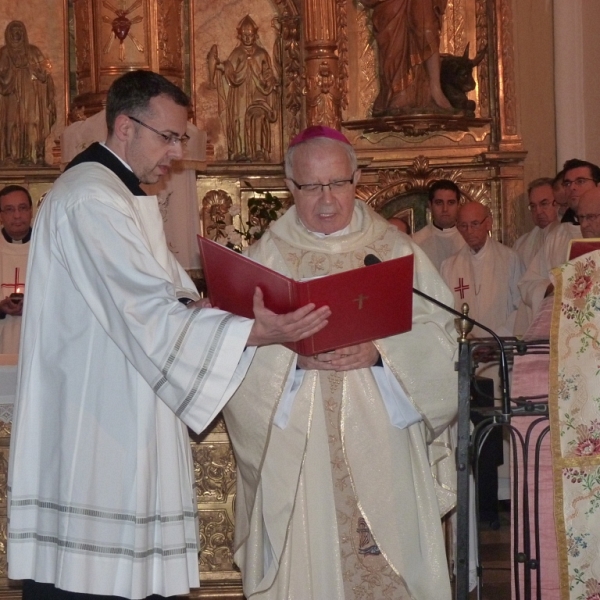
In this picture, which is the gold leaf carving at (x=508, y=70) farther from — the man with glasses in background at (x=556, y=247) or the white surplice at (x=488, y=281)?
the man with glasses in background at (x=556, y=247)

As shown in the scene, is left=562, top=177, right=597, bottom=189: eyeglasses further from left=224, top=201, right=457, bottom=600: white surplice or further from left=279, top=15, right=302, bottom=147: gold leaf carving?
left=224, top=201, right=457, bottom=600: white surplice

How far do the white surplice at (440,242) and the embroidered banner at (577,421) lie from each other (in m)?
5.99

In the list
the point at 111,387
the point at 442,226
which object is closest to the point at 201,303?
the point at 111,387

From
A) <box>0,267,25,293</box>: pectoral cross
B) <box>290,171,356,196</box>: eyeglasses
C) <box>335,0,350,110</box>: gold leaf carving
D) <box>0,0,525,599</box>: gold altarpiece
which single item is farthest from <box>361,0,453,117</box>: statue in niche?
<box>290,171,356,196</box>: eyeglasses

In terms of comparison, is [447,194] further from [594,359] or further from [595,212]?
[594,359]

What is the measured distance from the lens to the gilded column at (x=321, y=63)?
32.8 feet

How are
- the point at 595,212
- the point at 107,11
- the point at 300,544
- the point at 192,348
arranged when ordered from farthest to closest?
the point at 107,11
the point at 595,212
the point at 300,544
the point at 192,348

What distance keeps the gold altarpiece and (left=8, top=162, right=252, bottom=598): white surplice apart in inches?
250

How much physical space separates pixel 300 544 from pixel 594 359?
46.8 inches

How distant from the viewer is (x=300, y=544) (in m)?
4.12

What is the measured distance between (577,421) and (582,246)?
2.02ft

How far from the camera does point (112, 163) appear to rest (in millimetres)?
3730

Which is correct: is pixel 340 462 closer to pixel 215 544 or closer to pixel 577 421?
pixel 577 421

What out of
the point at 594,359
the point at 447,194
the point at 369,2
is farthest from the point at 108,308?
the point at 369,2
